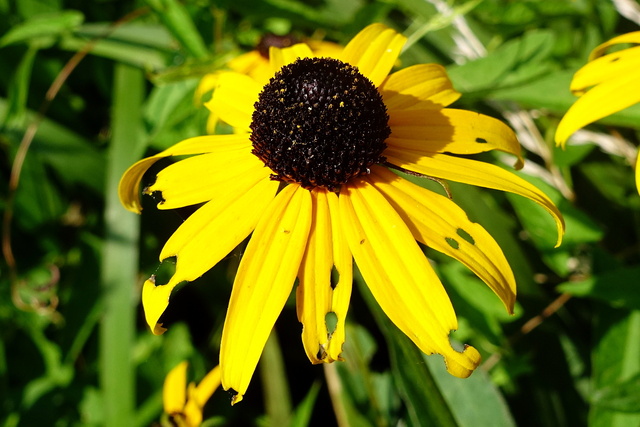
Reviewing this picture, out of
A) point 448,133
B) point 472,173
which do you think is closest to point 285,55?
point 448,133

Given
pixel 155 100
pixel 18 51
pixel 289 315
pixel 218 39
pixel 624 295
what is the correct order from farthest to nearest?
pixel 18 51 → pixel 289 315 → pixel 218 39 → pixel 155 100 → pixel 624 295

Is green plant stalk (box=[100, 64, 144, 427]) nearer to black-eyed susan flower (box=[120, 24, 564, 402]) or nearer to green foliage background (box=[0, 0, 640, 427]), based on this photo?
green foliage background (box=[0, 0, 640, 427])

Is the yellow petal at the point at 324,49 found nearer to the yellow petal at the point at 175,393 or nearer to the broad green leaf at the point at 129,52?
the broad green leaf at the point at 129,52

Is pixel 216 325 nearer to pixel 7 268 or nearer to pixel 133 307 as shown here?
pixel 133 307

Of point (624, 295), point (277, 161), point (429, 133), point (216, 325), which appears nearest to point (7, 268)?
point (216, 325)

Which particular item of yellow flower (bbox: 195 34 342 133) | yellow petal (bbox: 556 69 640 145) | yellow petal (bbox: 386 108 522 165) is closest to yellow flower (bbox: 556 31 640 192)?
yellow petal (bbox: 556 69 640 145)

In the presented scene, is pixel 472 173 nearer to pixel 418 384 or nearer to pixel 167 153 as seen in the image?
pixel 418 384

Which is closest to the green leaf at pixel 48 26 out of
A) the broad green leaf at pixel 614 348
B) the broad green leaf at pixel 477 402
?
the broad green leaf at pixel 477 402
